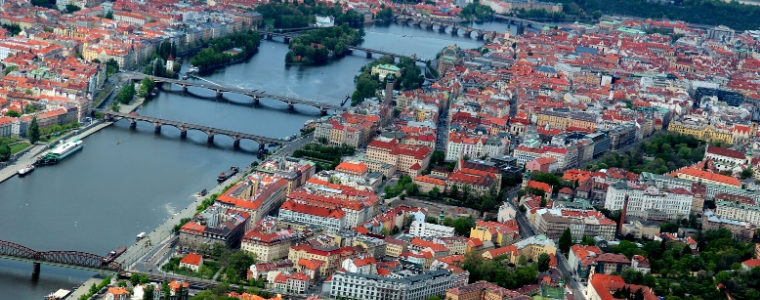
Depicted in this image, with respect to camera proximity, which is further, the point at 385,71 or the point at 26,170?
the point at 385,71

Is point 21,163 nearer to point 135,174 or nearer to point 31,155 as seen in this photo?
point 31,155

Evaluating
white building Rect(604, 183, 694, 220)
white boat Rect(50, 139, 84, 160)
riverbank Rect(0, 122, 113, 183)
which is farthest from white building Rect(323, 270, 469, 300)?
white boat Rect(50, 139, 84, 160)

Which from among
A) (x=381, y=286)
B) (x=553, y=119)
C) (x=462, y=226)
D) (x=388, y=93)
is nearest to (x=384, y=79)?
(x=388, y=93)

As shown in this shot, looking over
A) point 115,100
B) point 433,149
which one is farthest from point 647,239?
point 115,100

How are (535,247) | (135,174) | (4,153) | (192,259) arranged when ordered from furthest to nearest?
(135,174)
(4,153)
(535,247)
(192,259)

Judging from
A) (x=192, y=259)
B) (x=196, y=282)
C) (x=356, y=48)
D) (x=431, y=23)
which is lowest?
(x=196, y=282)

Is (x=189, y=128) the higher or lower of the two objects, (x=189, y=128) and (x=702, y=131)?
the lower

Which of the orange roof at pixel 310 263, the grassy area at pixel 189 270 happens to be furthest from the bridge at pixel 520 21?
the grassy area at pixel 189 270
